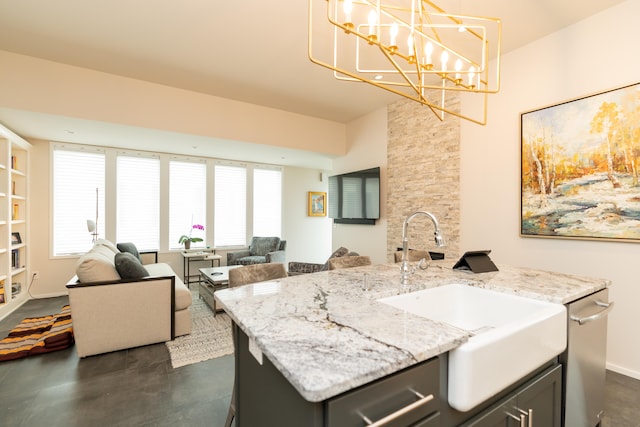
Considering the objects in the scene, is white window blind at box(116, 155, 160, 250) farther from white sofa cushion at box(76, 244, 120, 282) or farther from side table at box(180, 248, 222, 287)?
white sofa cushion at box(76, 244, 120, 282)

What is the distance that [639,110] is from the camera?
7.38 ft

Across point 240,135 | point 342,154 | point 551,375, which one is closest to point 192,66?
point 240,135

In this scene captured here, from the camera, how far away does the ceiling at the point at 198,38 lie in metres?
2.42

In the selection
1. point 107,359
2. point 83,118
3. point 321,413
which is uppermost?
point 83,118

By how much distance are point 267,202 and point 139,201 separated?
2464 millimetres

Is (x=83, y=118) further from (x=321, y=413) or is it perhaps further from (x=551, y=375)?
(x=551, y=375)

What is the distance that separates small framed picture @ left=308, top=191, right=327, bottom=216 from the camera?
23.4ft

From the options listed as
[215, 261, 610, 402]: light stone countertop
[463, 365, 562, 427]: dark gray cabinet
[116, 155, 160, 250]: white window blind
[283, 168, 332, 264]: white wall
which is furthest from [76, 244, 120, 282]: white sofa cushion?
[283, 168, 332, 264]: white wall

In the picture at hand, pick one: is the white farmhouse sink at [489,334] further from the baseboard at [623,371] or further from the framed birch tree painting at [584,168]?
the baseboard at [623,371]

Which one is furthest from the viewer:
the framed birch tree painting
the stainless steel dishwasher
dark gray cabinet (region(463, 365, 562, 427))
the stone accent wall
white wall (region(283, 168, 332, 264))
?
white wall (region(283, 168, 332, 264))

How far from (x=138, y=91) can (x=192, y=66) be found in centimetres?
90

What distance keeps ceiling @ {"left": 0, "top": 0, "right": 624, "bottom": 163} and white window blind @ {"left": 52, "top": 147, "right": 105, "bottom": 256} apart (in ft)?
2.83

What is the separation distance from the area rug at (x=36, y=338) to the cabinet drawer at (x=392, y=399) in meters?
3.33

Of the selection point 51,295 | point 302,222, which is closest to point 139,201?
point 51,295
